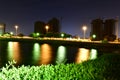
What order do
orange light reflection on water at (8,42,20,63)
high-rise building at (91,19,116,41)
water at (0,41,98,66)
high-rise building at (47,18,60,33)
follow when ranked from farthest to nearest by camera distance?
high-rise building at (47,18,60,33) → high-rise building at (91,19,116,41) → orange light reflection on water at (8,42,20,63) → water at (0,41,98,66)

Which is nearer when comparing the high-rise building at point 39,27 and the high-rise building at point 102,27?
the high-rise building at point 102,27

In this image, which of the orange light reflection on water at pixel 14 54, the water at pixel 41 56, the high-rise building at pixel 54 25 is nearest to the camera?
the water at pixel 41 56

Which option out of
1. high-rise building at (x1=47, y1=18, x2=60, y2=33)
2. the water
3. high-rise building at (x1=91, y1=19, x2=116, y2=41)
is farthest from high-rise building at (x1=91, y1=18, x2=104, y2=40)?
the water

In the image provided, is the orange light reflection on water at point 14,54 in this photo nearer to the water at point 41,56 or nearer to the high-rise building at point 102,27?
the water at point 41,56

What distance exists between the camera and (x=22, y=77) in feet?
24.5

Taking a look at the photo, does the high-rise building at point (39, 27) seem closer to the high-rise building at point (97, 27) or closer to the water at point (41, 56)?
the high-rise building at point (97, 27)

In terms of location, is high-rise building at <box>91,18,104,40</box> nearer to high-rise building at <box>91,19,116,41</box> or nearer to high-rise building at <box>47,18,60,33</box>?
high-rise building at <box>91,19,116,41</box>

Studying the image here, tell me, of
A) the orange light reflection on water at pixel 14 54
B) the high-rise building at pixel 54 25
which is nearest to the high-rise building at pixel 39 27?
the high-rise building at pixel 54 25

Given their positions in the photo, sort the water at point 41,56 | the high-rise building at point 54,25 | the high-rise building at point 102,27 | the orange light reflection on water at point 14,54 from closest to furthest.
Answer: the water at point 41,56, the orange light reflection on water at point 14,54, the high-rise building at point 102,27, the high-rise building at point 54,25

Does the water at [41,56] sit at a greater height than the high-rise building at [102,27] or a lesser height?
lesser

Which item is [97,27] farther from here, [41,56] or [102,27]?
[41,56]

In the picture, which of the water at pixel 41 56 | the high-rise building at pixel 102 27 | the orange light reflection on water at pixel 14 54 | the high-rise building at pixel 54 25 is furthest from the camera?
the high-rise building at pixel 54 25

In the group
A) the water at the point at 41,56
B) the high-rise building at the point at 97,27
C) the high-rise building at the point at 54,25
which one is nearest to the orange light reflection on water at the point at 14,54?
the water at the point at 41,56

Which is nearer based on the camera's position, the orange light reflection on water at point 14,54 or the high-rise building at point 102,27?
the orange light reflection on water at point 14,54
